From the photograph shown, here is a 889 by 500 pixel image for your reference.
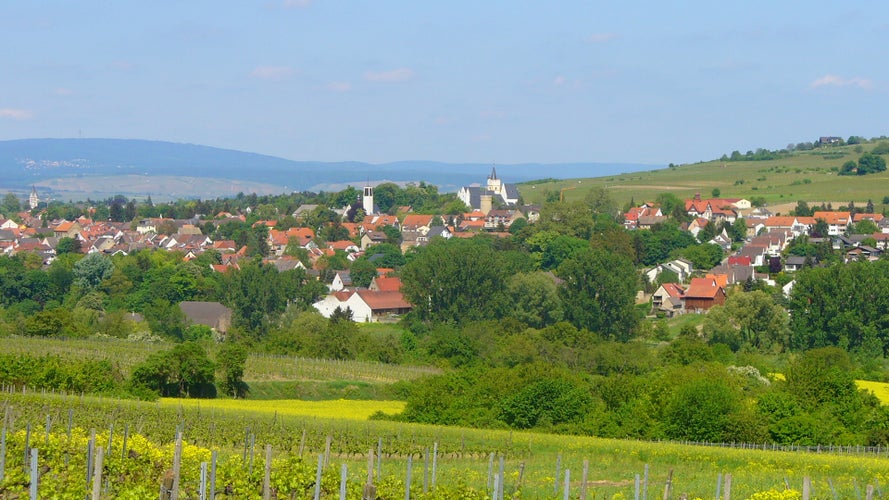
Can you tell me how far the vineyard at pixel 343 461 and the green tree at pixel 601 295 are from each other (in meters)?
35.9

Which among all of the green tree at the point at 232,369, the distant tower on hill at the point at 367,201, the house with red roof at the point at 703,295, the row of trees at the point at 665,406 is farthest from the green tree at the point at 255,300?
the distant tower on hill at the point at 367,201

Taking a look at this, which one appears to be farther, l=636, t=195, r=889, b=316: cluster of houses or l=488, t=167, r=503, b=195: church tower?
l=488, t=167, r=503, b=195: church tower

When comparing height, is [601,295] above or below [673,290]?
above

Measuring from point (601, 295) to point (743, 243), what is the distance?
143 ft

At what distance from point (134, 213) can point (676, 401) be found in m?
147

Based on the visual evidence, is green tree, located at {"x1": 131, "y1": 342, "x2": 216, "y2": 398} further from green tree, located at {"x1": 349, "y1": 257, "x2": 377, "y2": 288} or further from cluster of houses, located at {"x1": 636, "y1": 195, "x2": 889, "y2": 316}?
green tree, located at {"x1": 349, "y1": 257, "x2": 377, "y2": 288}

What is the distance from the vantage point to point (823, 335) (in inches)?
2640

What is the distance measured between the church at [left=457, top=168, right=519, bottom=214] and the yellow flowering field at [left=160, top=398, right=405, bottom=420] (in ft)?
373

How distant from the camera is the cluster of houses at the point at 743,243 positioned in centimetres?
8419

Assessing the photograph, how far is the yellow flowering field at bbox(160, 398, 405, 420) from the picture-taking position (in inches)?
1455

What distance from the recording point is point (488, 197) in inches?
6344

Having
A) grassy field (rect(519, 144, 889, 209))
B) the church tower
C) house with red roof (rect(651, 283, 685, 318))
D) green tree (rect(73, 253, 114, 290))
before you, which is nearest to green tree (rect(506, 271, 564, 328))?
house with red roof (rect(651, 283, 685, 318))

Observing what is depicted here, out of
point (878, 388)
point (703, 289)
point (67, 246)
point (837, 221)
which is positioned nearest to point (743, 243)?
point (837, 221)

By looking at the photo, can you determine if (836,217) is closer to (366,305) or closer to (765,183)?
(765,183)
